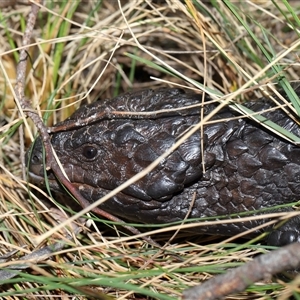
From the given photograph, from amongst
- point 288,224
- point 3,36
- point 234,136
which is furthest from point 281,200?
point 3,36

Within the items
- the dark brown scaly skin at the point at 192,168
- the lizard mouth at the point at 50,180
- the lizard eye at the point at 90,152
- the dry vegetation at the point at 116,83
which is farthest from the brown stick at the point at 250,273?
the lizard mouth at the point at 50,180

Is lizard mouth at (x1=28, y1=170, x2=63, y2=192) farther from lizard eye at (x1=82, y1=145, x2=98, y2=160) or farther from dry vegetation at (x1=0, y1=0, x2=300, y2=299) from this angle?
lizard eye at (x1=82, y1=145, x2=98, y2=160)

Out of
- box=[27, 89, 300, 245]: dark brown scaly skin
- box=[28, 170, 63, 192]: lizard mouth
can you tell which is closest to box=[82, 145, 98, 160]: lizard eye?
box=[27, 89, 300, 245]: dark brown scaly skin

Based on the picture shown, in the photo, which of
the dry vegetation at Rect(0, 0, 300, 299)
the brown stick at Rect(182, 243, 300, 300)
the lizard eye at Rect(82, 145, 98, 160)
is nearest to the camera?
the brown stick at Rect(182, 243, 300, 300)

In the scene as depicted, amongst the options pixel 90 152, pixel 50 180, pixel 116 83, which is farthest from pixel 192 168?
pixel 116 83

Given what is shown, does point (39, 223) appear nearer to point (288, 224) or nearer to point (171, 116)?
point (171, 116)

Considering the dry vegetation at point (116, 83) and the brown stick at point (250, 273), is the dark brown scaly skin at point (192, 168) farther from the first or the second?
the brown stick at point (250, 273)
